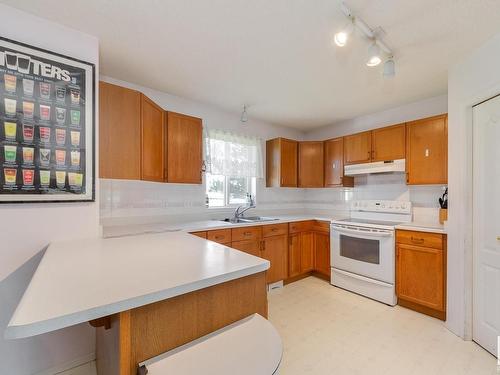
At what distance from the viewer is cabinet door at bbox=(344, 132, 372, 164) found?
3218 mm

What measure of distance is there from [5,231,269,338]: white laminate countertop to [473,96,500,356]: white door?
2067 millimetres

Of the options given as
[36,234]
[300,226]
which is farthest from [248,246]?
[36,234]

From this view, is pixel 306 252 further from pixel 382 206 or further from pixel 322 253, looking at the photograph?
pixel 382 206

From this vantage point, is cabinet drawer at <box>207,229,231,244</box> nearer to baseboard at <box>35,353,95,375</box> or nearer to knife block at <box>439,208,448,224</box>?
baseboard at <box>35,353,95,375</box>

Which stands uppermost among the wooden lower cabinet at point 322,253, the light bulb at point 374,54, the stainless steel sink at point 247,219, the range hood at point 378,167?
the light bulb at point 374,54

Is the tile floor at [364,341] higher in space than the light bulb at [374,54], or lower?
lower

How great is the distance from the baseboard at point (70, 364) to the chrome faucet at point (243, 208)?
6.32 feet

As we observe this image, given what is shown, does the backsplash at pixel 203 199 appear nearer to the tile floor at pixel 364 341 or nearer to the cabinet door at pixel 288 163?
the cabinet door at pixel 288 163

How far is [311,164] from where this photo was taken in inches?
152

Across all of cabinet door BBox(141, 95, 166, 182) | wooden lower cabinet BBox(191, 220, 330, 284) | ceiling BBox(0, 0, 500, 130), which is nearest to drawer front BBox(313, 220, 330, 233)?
wooden lower cabinet BBox(191, 220, 330, 284)

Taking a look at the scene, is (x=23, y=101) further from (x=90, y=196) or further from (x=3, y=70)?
(x=90, y=196)

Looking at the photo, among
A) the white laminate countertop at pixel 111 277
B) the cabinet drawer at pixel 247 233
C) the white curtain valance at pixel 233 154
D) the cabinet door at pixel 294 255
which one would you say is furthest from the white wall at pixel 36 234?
the cabinet door at pixel 294 255

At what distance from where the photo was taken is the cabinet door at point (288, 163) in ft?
12.1

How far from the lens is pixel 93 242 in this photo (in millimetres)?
1611
